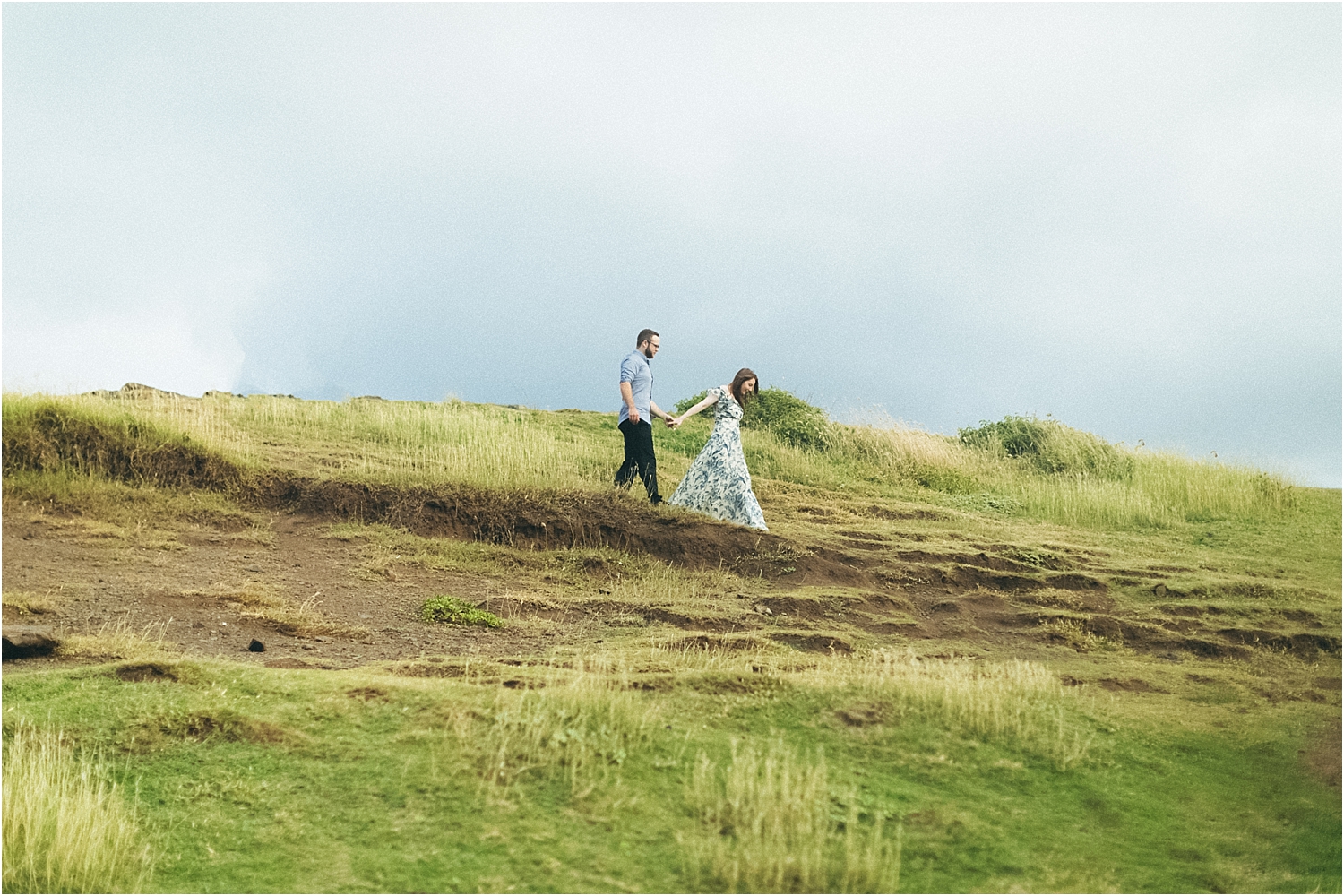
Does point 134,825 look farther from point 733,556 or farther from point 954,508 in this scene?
point 954,508

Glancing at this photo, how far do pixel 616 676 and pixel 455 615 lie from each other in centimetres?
378

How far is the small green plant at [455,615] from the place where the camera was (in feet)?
31.0

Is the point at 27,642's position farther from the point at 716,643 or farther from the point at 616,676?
the point at 716,643

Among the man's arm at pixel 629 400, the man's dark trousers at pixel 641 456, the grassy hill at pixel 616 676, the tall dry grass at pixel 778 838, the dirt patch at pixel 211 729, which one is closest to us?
the tall dry grass at pixel 778 838

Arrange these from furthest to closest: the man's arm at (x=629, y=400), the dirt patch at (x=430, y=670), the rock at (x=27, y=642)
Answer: the man's arm at (x=629, y=400) → the rock at (x=27, y=642) → the dirt patch at (x=430, y=670)

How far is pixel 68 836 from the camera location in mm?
4406

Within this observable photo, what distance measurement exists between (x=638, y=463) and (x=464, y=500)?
7.19 ft

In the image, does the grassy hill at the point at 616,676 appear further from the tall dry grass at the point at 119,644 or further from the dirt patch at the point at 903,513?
the dirt patch at the point at 903,513

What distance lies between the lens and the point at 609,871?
4.11 metres

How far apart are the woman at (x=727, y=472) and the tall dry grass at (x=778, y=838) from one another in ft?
25.3

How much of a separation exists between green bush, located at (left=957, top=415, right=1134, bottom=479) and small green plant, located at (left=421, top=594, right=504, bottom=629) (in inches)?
544

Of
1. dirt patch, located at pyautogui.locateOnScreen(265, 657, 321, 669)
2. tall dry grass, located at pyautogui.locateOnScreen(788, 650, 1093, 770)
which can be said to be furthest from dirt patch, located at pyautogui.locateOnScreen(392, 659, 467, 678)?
tall dry grass, located at pyautogui.locateOnScreen(788, 650, 1093, 770)

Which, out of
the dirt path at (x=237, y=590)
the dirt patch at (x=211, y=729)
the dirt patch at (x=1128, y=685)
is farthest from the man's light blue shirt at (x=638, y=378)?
the dirt patch at (x=211, y=729)

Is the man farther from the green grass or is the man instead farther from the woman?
the green grass
